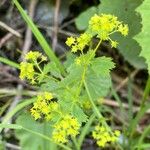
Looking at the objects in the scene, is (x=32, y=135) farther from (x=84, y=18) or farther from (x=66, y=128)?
(x=84, y=18)

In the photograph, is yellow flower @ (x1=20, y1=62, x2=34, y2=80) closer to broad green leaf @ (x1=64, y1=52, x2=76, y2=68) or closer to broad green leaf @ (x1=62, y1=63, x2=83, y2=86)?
broad green leaf @ (x1=62, y1=63, x2=83, y2=86)

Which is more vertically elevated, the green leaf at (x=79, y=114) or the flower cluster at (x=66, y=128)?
the green leaf at (x=79, y=114)

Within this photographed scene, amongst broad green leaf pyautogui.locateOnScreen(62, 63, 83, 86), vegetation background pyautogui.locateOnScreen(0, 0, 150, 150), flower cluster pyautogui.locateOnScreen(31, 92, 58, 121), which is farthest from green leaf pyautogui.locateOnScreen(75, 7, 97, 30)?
flower cluster pyautogui.locateOnScreen(31, 92, 58, 121)

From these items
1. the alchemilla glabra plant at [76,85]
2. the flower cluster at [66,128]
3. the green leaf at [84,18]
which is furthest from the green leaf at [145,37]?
the green leaf at [84,18]

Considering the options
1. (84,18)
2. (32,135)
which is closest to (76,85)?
(32,135)

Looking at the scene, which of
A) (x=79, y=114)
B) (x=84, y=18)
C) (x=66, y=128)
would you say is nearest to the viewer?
(x=66, y=128)

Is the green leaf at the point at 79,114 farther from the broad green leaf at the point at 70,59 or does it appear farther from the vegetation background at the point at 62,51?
the vegetation background at the point at 62,51

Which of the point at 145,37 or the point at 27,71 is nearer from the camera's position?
the point at 27,71

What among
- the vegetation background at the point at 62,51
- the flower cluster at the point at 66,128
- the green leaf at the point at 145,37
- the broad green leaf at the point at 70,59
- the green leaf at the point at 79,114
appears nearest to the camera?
the flower cluster at the point at 66,128

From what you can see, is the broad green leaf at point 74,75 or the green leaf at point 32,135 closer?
the broad green leaf at point 74,75
